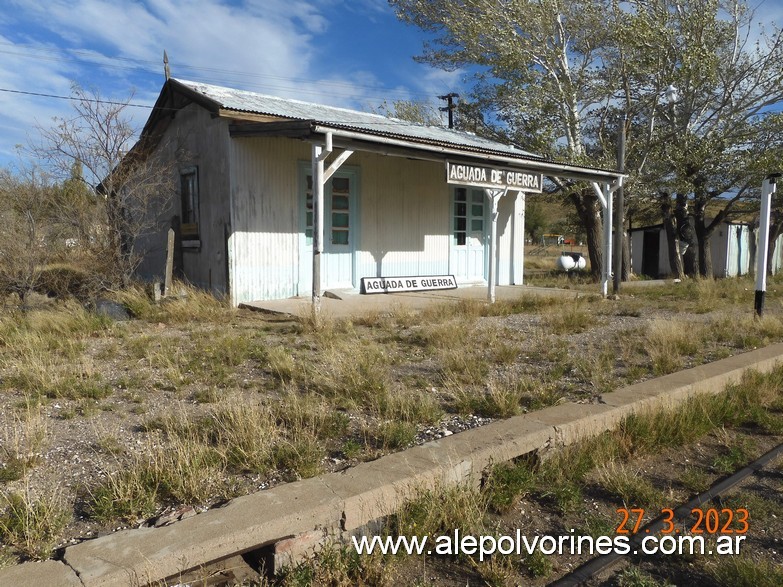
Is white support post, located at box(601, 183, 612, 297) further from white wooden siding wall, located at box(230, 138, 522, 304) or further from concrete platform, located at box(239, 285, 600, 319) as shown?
white wooden siding wall, located at box(230, 138, 522, 304)

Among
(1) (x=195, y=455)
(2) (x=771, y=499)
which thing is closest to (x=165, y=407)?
(1) (x=195, y=455)

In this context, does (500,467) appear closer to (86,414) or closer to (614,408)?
(614,408)

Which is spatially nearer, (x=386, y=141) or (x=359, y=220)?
(x=386, y=141)

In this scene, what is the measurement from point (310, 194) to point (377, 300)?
2.19 metres

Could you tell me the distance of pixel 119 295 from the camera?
31.0ft

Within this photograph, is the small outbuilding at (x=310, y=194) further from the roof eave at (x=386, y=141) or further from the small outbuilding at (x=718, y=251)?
the small outbuilding at (x=718, y=251)

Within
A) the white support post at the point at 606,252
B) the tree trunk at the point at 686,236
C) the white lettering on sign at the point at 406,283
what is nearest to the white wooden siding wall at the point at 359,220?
the white lettering on sign at the point at 406,283

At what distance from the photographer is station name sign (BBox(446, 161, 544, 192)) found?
10438 mm

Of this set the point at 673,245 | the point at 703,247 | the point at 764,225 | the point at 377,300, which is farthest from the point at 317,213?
the point at 703,247

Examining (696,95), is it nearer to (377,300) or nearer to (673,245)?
(673,245)

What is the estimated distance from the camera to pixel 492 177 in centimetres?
1103

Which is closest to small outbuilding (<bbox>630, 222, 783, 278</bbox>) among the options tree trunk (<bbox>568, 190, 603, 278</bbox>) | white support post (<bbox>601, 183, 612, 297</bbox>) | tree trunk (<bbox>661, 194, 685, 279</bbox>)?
tree trunk (<bbox>661, 194, 685, 279</bbox>)

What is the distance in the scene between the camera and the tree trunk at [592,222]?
1835 cm

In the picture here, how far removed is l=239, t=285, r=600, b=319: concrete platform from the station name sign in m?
2.02
